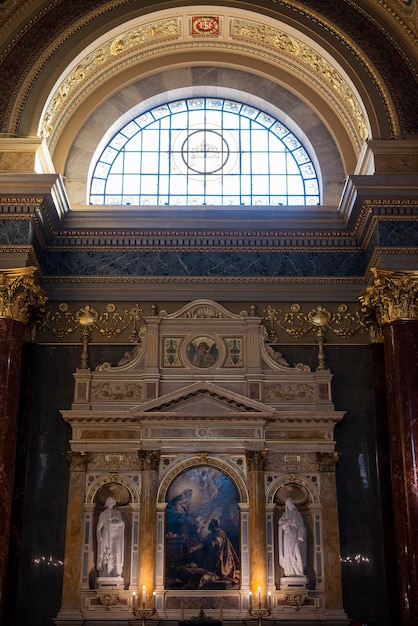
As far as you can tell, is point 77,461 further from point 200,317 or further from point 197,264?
point 197,264

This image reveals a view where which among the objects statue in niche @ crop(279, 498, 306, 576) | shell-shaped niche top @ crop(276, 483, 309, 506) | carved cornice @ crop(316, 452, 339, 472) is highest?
carved cornice @ crop(316, 452, 339, 472)

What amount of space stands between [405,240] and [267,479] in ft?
20.1

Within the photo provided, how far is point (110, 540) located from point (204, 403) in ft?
12.0

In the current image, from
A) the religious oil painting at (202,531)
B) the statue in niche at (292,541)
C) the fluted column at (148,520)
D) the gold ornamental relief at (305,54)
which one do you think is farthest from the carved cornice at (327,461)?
the gold ornamental relief at (305,54)

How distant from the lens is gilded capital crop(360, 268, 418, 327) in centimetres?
1930

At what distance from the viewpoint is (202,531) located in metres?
19.6

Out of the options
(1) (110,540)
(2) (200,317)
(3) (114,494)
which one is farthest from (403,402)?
(1) (110,540)

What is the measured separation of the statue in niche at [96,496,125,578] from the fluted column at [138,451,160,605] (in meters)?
0.46

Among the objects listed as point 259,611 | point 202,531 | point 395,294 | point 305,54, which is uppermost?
point 305,54

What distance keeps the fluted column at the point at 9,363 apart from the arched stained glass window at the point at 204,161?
454cm

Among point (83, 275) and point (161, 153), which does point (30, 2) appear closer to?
point (161, 153)

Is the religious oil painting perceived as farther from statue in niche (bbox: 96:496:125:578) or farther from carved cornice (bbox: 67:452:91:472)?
carved cornice (bbox: 67:452:91:472)

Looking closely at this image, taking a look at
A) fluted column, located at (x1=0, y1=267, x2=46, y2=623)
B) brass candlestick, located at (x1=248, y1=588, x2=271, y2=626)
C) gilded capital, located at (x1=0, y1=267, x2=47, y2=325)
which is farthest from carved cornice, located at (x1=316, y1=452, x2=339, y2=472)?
gilded capital, located at (x1=0, y1=267, x2=47, y2=325)

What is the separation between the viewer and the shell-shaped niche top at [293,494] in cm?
2000
